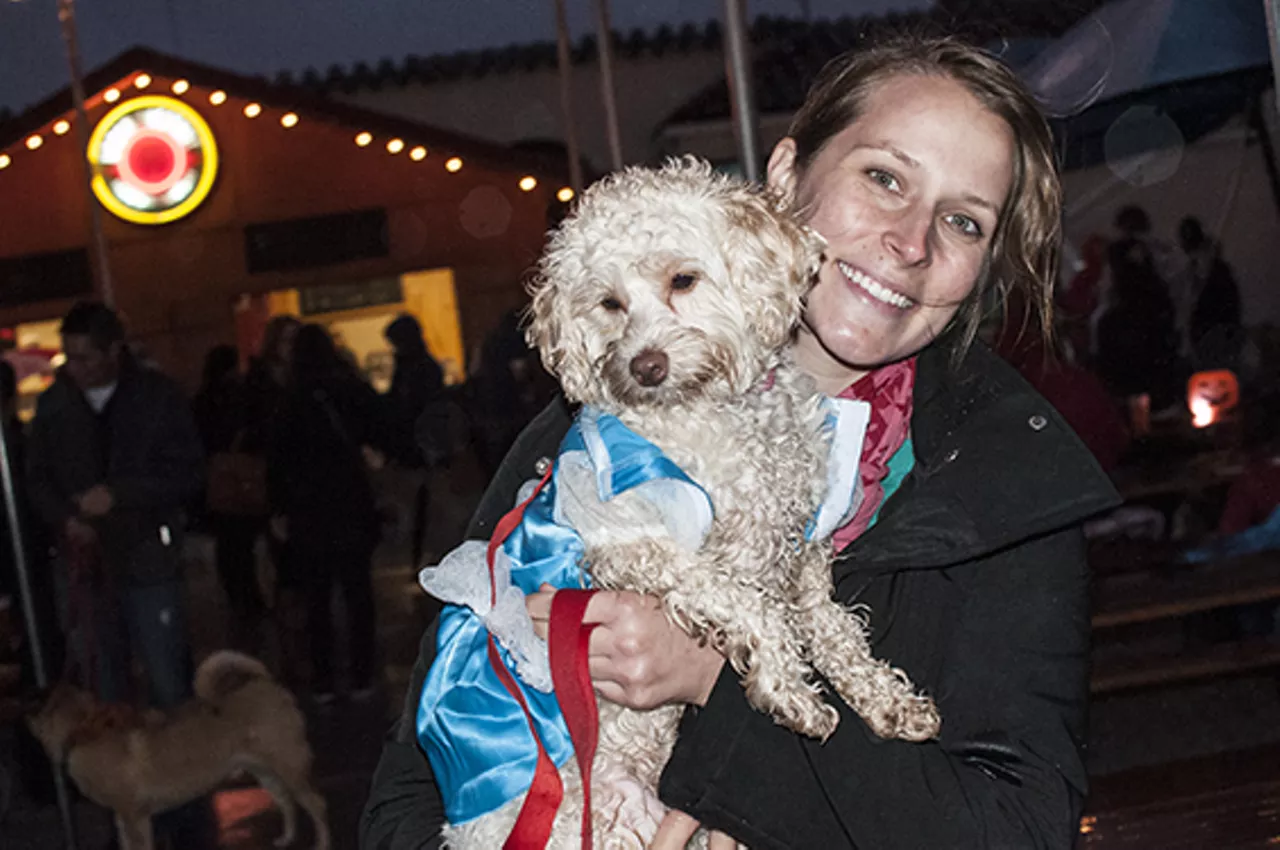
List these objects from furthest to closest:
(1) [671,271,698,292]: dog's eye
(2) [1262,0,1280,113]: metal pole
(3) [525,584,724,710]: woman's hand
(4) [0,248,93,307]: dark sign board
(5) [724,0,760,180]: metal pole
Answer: (4) [0,248,93,307]: dark sign board
(5) [724,0,760,180]: metal pole
(2) [1262,0,1280,113]: metal pole
(1) [671,271,698,292]: dog's eye
(3) [525,584,724,710]: woman's hand

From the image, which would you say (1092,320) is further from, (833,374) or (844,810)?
(844,810)

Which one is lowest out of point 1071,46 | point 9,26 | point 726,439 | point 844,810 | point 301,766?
point 301,766

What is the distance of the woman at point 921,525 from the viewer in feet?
5.15

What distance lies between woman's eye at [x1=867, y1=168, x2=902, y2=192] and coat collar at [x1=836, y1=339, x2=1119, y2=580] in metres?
0.28

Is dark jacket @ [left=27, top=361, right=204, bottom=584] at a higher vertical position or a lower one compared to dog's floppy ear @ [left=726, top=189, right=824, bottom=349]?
lower

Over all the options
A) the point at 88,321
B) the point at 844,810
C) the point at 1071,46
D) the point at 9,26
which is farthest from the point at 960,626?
the point at 9,26

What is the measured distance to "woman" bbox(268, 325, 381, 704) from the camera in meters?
5.25

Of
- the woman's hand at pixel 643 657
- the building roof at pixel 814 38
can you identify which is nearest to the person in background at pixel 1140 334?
the building roof at pixel 814 38

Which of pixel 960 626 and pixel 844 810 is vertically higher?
pixel 960 626

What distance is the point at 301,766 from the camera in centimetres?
499

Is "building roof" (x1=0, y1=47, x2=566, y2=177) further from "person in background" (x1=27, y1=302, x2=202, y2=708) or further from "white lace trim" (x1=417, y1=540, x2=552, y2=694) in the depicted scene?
"white lace trim" (x1=417, y1=540, x2=552, y2=694)

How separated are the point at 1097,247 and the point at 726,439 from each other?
4300 millimetres

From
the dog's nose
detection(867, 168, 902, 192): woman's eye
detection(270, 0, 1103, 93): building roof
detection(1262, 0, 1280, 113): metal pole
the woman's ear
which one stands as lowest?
the dog's nose

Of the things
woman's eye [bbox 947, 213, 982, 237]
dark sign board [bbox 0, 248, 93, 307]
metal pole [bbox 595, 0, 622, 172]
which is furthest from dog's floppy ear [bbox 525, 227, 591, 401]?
dark sign board [bbox 0, 248, 93, 307]
